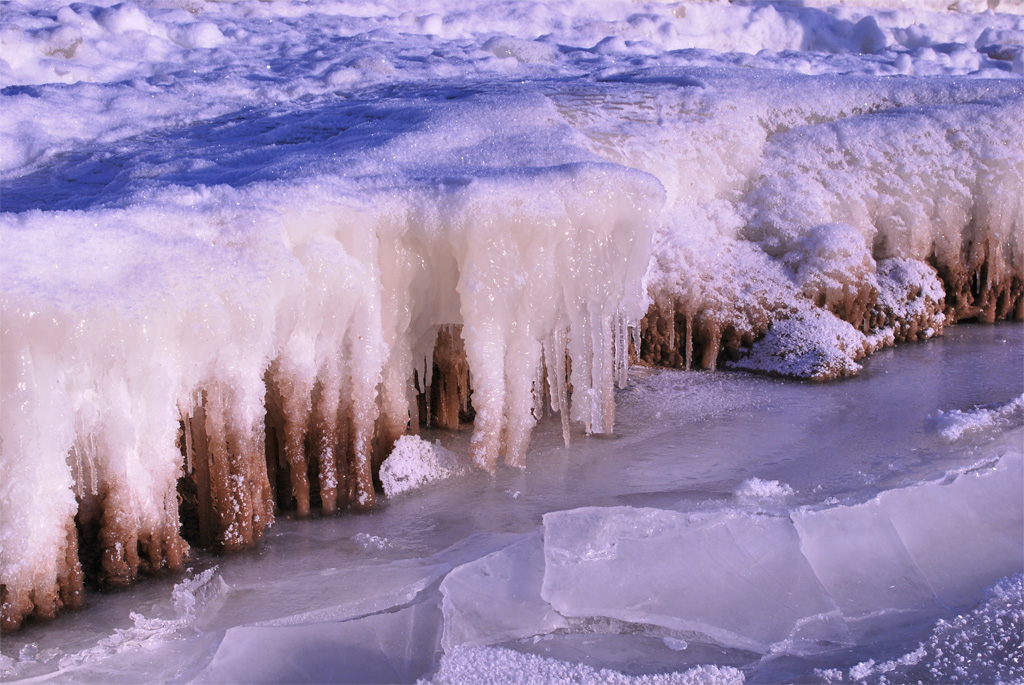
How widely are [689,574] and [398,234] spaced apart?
142 centimetres

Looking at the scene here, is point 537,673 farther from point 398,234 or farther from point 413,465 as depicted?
point 398,234

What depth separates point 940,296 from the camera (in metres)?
5.29

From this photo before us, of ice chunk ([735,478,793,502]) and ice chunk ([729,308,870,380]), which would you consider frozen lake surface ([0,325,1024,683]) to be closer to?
ice chunk ([735,478,793,502])

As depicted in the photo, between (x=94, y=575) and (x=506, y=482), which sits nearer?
(x=94, y=575)

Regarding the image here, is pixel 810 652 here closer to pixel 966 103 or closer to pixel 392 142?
pixel 392 142

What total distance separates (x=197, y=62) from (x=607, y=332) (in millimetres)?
2965

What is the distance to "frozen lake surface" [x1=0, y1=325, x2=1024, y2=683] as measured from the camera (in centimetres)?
233

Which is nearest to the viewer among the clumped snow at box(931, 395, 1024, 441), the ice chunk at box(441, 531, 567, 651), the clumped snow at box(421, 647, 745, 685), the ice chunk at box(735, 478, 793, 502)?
the clumped snow at box(421, 647, 745, 685)

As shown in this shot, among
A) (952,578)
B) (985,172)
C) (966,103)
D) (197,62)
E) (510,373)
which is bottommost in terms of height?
(952,578)

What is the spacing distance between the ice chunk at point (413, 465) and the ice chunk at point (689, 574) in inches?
24.9

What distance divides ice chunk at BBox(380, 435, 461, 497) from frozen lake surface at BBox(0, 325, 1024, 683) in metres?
0.06

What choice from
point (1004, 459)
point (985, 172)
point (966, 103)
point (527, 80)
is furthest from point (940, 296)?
point (527, 80)

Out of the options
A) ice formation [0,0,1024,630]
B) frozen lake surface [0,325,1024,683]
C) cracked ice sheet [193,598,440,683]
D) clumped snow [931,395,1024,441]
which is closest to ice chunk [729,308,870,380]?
ice formation [0,0,1024,630]

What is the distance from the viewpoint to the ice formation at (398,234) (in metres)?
2.55
